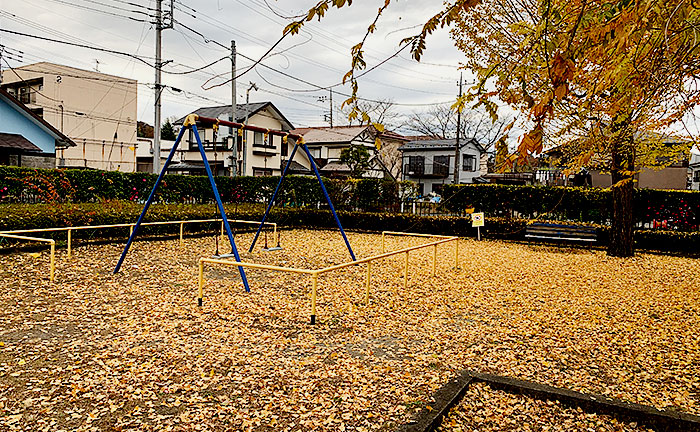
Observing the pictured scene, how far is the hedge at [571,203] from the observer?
37.8ft

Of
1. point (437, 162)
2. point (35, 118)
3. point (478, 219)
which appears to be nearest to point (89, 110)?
point (35, 118)

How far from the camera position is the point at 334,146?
32.6 metres

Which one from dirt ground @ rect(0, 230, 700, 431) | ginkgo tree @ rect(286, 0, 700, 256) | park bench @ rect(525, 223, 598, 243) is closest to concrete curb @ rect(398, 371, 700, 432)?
dirt ground @ rect(0, 230, 700, 431)

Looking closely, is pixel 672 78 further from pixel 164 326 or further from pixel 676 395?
pixel 164 326

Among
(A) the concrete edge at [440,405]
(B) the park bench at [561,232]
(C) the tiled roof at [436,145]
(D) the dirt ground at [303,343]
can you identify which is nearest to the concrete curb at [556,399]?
(A) the concrete edge at [440,405]

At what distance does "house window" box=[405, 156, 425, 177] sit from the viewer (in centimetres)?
3472

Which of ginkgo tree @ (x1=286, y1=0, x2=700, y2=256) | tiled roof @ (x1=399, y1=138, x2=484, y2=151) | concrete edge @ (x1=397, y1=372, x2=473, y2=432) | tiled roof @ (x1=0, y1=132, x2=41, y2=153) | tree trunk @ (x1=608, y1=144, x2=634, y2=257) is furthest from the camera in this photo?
tiled roof @ (x1=399, y1=138, x2=484, y2=151)

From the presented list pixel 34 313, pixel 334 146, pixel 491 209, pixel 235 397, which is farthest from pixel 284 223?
pixel 334 146

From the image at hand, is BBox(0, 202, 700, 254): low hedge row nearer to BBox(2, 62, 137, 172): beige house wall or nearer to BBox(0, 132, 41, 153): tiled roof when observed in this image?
BBox(0, 132, 41, 153): tiled roof

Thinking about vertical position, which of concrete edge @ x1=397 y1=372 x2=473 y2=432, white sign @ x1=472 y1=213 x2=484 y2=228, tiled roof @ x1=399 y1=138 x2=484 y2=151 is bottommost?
concrete edge @ x1=397 y1=372 x2=473 y2=432

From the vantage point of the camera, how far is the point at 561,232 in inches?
455

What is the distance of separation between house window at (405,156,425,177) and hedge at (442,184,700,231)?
2085 centimetres

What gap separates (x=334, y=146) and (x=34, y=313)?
28.3m

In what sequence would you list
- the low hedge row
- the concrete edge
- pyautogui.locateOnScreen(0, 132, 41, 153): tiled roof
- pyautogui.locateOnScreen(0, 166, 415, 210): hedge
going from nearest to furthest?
the concrete edge, the low hedge row, pyautogui.locateOnScreen(0, 166, 415, 210): hedge, pyautogui.locateOnScreen(0, 132, 41, 153): tiled roof
